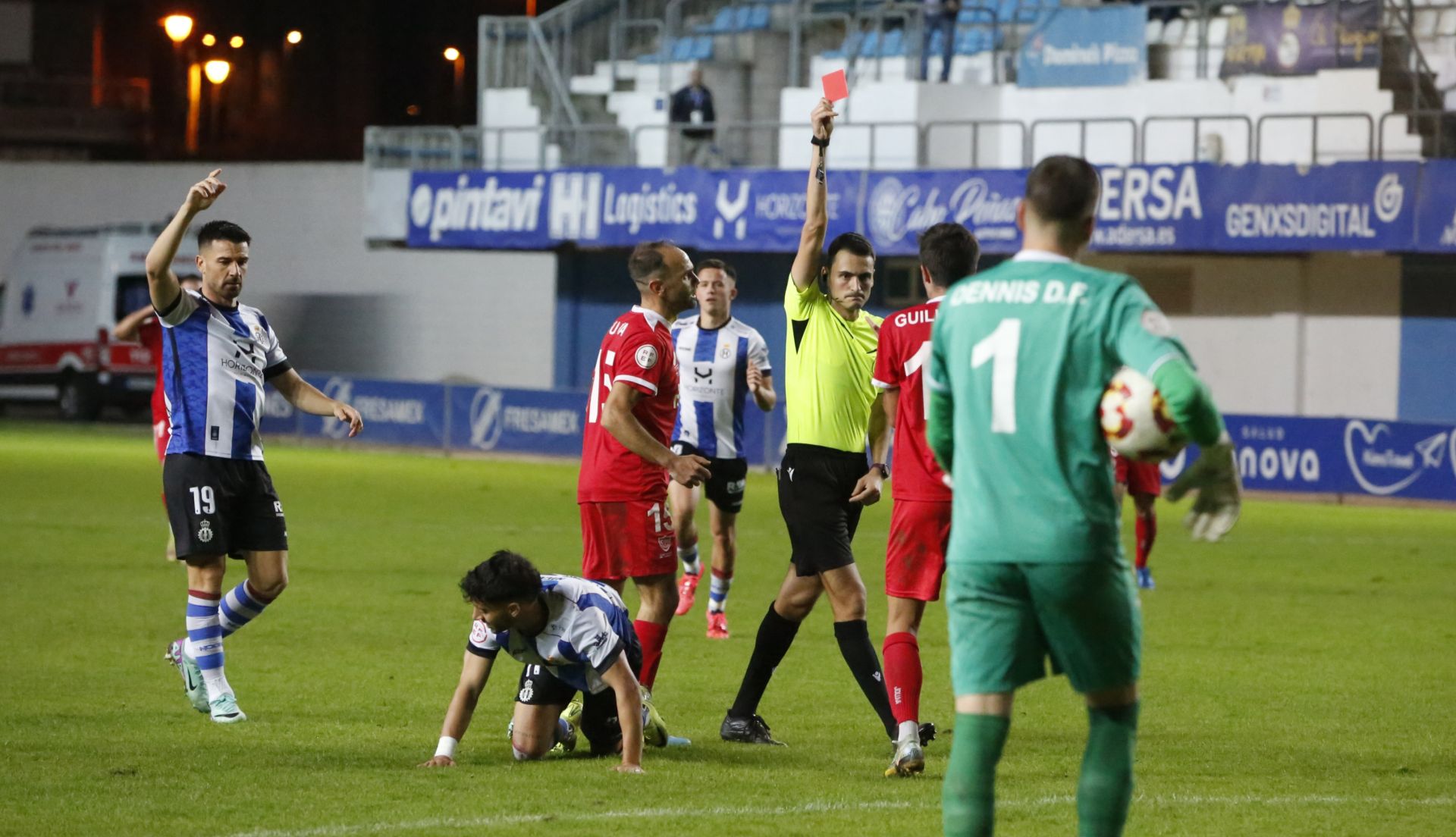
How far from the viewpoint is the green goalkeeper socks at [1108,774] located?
481 centimetres

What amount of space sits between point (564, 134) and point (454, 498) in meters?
12.3

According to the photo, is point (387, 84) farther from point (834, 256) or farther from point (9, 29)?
point (834, 256)

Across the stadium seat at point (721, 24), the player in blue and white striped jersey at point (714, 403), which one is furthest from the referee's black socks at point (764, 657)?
the stadium seat at point (721, 24)

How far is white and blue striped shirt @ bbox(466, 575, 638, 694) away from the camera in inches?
275

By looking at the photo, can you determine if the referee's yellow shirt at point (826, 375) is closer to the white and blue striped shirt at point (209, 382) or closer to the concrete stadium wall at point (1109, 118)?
the white and blue striped shirt at point (209, 382)

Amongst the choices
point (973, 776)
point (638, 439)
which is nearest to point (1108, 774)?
point (973, 776)

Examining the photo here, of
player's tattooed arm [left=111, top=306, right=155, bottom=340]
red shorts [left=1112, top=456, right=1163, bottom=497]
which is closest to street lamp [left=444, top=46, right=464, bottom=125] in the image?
player's tattooed arm [left=111, top=306, right=155, bottom=340]

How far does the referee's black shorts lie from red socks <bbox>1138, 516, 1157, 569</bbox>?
6.36 meters

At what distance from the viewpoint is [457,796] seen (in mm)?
6746

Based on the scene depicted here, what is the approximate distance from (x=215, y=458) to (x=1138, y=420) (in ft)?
15.8

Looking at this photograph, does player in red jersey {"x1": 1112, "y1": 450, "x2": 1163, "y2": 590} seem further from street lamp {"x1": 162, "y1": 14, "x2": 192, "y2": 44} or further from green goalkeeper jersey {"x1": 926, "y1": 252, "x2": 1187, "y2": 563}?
street lamp {"x1": 162, "y1": 14, "x2": 192, "y2": 44}

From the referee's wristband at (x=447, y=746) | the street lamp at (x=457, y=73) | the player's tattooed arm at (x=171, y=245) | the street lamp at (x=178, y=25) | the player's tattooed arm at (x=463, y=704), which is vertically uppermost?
the street lamp at (x=457, y=73)

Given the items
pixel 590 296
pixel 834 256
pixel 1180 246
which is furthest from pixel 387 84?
pixel 834 256

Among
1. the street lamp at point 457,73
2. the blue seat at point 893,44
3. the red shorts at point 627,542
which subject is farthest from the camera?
the street lamp at point 457,73
